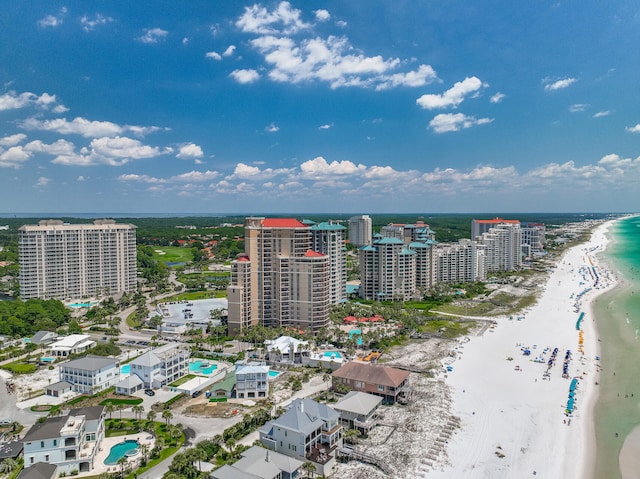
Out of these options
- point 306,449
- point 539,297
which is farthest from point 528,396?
point 539,297

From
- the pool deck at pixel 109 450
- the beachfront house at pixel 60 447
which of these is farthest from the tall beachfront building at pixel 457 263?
the beachfront house at pixel 60 447

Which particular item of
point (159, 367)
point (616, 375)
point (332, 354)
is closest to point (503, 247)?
point (616, 375)

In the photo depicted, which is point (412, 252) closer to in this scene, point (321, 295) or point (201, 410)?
point (321, 295)

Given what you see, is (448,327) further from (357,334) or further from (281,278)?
(281,278)

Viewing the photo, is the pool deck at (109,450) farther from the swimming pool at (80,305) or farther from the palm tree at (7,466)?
the swimming pool at (80,305)

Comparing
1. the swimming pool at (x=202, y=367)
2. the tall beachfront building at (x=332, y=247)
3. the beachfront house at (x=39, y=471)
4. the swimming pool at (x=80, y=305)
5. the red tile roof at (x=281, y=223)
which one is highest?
Answer: the red tile roof at (x=281, y=223)

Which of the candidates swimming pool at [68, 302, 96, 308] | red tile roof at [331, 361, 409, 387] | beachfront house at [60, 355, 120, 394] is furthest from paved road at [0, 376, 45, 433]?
swimming pool at [68, 302, 96, 308]
